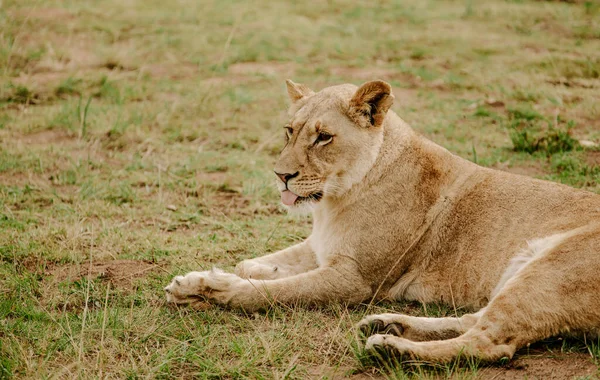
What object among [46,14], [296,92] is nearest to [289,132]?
[296,92]

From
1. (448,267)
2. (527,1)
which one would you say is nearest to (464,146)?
(448,267)

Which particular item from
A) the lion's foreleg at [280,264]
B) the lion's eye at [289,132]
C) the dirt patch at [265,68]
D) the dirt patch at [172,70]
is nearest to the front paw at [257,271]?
the lion's foreleg at [280,264]

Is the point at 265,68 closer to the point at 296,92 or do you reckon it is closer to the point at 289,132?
the point at 296,92

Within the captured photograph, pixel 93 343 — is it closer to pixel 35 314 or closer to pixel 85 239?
pixel 35 314

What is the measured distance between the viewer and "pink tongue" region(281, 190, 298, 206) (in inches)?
158

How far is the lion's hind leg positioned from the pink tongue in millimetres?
1095

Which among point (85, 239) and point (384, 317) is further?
point (85, 239)

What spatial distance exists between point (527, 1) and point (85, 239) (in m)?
9.88

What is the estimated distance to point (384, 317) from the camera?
3.38 m

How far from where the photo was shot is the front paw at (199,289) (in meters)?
3.76

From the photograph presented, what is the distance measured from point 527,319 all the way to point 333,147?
1.43 m

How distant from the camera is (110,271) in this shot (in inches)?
167

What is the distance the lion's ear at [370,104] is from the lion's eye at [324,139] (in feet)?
0.58

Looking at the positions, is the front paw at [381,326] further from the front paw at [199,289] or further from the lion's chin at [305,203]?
A: the lion's chin at [305,203]
